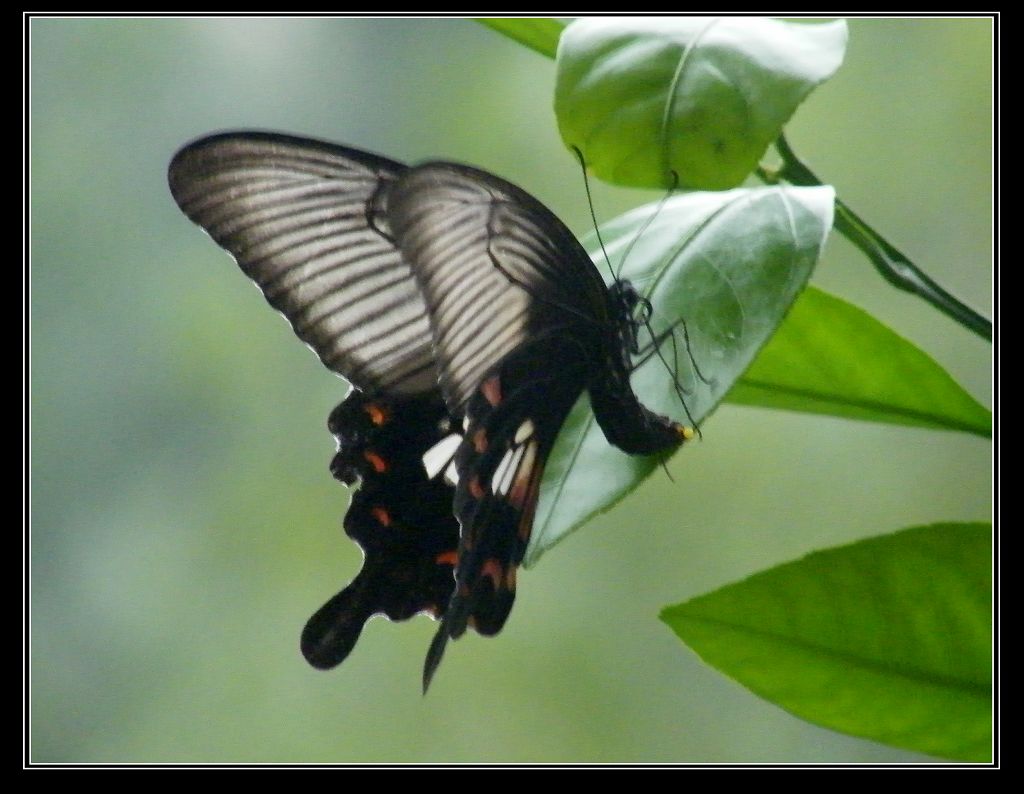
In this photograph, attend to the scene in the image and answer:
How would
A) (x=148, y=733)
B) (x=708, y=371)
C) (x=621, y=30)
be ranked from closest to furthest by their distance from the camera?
(x=708, y=371) < (x=621, y=30) < (x=148, y=733)

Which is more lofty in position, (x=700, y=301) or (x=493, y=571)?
(x=700, y=301)

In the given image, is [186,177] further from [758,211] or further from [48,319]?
[48,319]

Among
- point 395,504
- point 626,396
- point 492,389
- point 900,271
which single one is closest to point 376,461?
point 395,504

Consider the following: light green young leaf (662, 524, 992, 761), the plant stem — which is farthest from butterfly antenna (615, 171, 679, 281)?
light green young leaf (662, 524, 992, 761)

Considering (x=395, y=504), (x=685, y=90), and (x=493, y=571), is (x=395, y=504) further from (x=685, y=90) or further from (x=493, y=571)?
(x=685, y=90)

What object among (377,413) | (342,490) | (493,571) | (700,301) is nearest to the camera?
(700,301)

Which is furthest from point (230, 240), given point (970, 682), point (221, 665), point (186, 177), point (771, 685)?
point (221, 665)

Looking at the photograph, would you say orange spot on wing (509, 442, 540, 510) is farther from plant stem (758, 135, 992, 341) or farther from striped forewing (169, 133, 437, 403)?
plant stem (758, 135, 992, 341)

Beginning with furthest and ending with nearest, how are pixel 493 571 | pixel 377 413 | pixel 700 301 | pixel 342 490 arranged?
1. pixel 342 490
2. pixel 377 413
3. pixel 493 571
4. pixel 700 301
